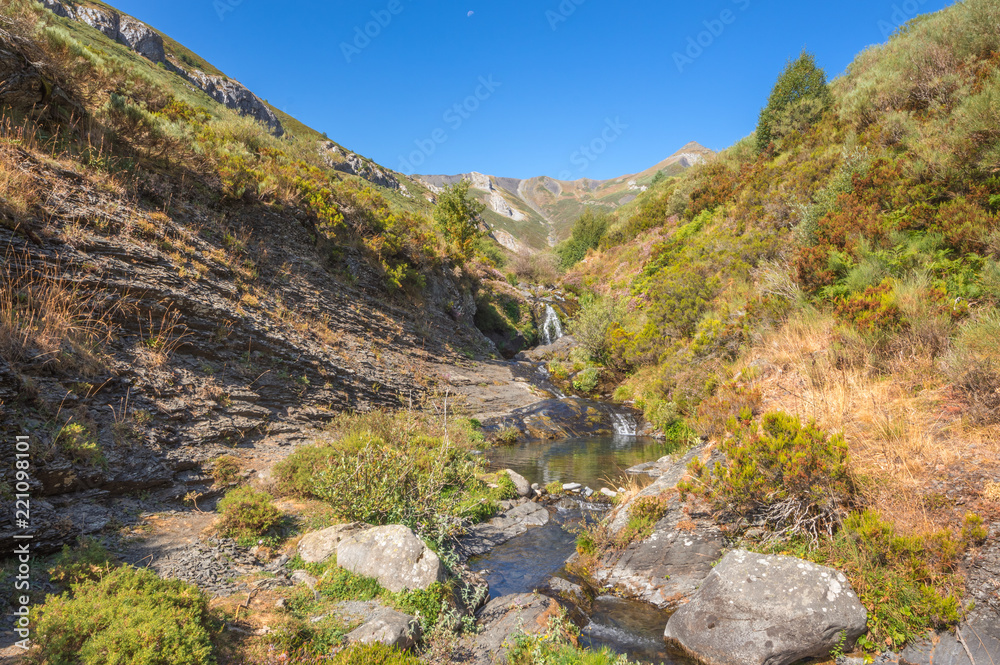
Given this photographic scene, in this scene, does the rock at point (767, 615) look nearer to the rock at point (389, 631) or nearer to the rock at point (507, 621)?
the rock at point (507, 621)

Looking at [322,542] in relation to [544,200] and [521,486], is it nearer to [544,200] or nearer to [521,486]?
[521,486]

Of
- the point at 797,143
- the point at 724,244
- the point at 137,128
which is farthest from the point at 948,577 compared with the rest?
the point at 797,143

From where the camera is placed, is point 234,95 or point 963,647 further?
point 234,95

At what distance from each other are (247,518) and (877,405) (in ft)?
30.0

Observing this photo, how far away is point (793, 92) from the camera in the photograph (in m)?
19.1

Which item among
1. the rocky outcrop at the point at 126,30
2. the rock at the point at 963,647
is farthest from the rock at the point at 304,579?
the rocky outcrop at the point at 126,30

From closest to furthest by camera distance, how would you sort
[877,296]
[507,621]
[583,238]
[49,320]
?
[507,621]
[49,320]
[877,296]
[583,238]

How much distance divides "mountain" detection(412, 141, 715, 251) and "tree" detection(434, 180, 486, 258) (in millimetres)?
67685

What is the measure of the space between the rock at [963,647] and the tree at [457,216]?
2279 centimetres

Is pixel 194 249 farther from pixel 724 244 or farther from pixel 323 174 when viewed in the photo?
pixel 724 244

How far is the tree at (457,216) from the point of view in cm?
2483

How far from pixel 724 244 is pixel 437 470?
15.9 meters

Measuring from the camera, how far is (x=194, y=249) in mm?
10094

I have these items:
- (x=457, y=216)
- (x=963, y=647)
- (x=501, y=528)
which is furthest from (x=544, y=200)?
(x=963, y=647)
